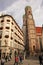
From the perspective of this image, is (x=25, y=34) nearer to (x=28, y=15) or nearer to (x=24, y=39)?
(x=24, y=39)

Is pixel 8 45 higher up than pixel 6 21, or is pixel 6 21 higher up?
pixel 6 21

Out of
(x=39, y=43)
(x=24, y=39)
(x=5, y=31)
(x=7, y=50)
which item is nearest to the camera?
(x=7, y=50)

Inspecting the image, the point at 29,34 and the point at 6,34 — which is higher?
the point at 29,34

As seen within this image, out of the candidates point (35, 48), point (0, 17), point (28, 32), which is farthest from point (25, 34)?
point (0, 17)

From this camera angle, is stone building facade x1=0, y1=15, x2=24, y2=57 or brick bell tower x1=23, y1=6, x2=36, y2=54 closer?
stone building facade x1=0, y1=15, x2=24, y2=57

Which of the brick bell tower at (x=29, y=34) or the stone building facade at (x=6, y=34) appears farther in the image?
the brick bell tower at (x=29, y=34)

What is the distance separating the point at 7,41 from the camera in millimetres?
48156

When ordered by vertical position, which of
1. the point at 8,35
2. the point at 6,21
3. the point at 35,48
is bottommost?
the point at 35,48

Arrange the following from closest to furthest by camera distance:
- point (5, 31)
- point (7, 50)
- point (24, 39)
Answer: point (7, 50)
point (5, 31)
point (24, 39)

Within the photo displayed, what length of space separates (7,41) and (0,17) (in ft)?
31.2

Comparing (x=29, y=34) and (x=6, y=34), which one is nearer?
(x=6, y=34)

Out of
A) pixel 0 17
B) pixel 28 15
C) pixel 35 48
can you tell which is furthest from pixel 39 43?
pixel 0 17

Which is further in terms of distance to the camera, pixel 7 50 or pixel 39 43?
pixel 39 43

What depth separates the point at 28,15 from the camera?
90.2 metres
